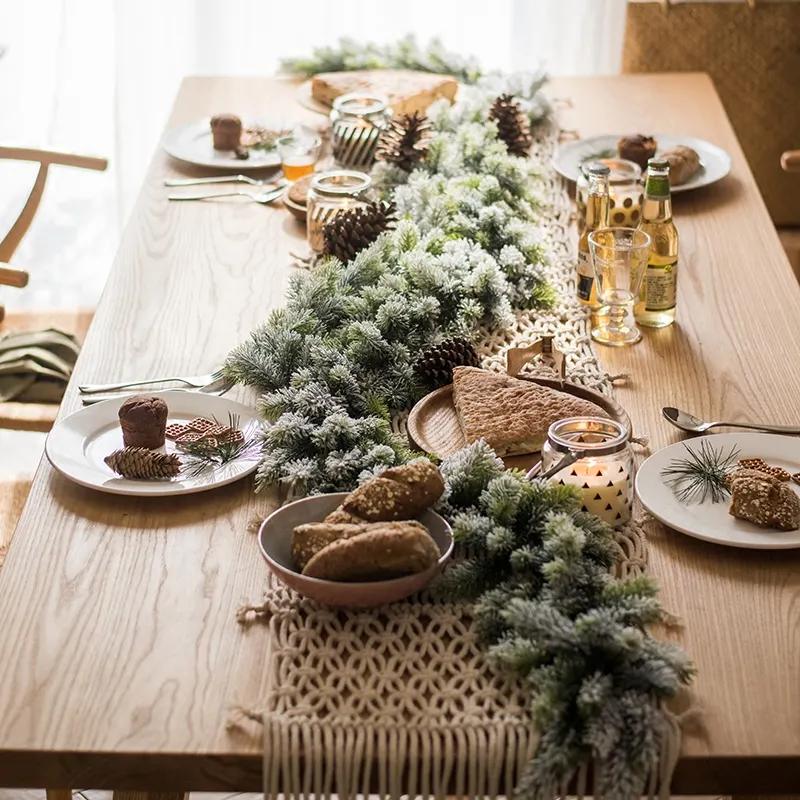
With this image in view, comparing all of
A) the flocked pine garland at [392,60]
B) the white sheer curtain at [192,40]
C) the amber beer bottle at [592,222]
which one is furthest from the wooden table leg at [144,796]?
the white sheer curtain at [192,40]

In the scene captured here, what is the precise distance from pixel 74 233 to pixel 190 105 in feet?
4.99

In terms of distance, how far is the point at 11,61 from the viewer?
373cm

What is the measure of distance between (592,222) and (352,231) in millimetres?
351

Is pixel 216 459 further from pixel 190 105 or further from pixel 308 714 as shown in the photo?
pixel 190 105

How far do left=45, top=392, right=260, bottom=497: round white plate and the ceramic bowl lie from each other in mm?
168

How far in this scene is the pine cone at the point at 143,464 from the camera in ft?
4.19

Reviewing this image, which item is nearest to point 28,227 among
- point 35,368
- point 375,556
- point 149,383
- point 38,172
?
point 38,172

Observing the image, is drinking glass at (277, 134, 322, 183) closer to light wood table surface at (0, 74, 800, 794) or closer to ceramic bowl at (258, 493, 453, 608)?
light wood table surface at (0, 74, 800, 794)

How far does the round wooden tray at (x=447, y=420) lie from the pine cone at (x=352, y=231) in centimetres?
40

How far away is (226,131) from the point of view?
224 cm

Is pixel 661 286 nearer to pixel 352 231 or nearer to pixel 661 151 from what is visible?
pixel 352 231

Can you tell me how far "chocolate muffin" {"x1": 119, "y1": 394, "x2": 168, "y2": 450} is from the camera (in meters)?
1.30

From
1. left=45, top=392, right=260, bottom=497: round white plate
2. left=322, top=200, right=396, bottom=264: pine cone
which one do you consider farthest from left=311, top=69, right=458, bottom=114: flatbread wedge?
left=45, top=392, right=260, bottom=497: round white plate

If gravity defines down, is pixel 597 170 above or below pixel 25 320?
above
